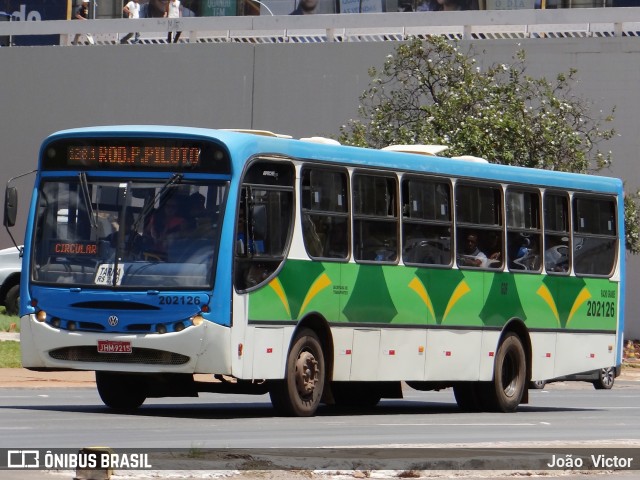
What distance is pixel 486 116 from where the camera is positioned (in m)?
31.4

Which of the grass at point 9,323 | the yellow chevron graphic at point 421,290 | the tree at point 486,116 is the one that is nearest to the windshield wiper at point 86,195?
the yellow chevron graphic at point 421,290

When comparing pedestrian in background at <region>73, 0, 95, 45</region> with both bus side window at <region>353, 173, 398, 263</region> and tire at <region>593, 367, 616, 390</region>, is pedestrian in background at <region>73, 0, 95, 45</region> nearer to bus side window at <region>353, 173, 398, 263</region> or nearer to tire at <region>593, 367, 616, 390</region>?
tire at <region>593, 367, 616, 390</region>

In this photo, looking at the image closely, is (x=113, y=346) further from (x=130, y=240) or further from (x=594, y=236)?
(x=594, y=236)

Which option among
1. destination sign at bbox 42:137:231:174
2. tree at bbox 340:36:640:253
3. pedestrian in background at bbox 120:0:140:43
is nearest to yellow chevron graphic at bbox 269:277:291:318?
destination sign at bbox 42:137:231:174

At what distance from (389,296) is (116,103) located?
902 inches

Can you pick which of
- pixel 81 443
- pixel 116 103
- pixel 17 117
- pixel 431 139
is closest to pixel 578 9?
pixel 431 139

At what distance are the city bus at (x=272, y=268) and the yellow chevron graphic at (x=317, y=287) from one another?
2cm

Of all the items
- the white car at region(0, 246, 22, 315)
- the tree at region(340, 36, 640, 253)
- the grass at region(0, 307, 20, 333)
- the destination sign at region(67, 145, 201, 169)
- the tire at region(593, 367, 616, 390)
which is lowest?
the tire at region(593, 367, 616, 390)

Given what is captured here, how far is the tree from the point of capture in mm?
31312

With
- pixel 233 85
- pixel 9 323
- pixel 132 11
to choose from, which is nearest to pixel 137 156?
pixel 9 323

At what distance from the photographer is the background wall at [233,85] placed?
3519 cm

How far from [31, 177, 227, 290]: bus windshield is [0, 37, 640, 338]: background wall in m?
20.4

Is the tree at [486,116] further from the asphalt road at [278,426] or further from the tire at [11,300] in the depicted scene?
the asphalt road at [278,426]

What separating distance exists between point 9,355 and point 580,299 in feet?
30.4
